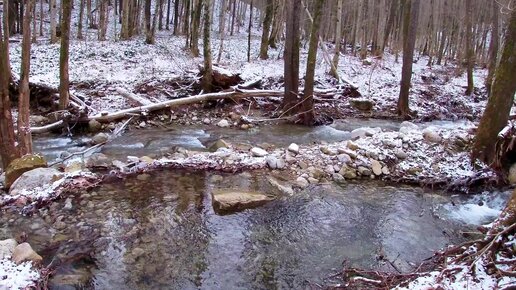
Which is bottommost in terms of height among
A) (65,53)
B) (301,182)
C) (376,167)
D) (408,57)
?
(301,182)

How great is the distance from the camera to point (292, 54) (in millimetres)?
11609

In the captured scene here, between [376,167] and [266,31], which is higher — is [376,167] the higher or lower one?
the lower one

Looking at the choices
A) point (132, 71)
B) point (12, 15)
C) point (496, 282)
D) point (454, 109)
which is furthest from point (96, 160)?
point (12, 15)

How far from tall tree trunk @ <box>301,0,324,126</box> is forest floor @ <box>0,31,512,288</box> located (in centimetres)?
59

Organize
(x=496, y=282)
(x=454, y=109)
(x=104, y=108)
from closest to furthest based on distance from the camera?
(x=496, y=282) < (x=104, y=108) < (x=454, y=109)

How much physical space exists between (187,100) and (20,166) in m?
6.19

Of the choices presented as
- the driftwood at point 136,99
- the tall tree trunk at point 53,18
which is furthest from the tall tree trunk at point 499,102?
the tall tree trunk at point 53,18

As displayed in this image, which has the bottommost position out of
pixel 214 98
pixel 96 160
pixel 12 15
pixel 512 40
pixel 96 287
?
pixel 96 287

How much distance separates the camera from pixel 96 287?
4.09 m

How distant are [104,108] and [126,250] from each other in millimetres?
8691

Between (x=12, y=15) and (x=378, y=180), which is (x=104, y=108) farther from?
(x=12, y=15)

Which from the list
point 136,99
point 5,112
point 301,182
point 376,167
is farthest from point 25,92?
point 376,167

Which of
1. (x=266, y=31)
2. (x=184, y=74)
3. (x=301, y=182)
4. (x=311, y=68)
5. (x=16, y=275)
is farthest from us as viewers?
(x=266, y=31)

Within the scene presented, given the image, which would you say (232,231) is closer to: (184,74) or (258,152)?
(258,152)
